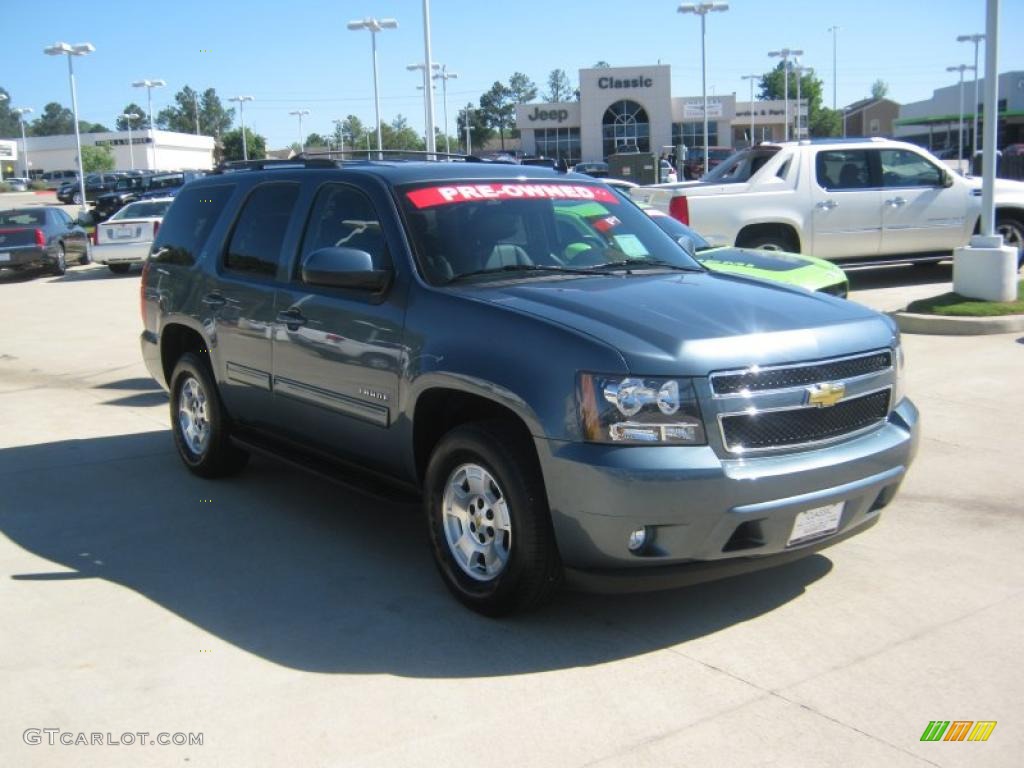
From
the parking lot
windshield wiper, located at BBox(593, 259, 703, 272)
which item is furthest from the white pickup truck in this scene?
windshield wiper, located at BBox(593, 259, 703, 272)

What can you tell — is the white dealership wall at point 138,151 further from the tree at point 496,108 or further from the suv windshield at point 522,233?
the suv windshield at point 522,233

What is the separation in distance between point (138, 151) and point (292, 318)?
114 m

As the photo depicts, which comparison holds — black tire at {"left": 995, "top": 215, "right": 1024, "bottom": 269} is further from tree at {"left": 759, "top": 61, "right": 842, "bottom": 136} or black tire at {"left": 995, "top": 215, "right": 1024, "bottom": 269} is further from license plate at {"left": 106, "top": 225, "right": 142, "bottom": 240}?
tree at {"left": 759, "top": 61, "right": 842, "bottom": 136}

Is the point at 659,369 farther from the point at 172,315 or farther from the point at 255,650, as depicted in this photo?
the point at 172,315

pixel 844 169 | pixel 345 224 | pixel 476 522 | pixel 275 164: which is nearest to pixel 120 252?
pixel 844 169

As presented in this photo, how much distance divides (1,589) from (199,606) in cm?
107

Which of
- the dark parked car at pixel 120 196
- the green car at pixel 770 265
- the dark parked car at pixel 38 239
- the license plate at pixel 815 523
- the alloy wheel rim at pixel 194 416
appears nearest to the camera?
the license plate at pixel 815 523

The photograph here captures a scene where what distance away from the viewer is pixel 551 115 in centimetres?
7662

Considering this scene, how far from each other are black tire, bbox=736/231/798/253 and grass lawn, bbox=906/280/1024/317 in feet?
7.63

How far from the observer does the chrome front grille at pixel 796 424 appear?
4.08 m

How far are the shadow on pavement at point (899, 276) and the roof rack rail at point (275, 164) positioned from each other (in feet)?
31.7

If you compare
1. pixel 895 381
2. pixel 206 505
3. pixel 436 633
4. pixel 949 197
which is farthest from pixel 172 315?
pixel 949 197

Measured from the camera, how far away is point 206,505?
21.2ft

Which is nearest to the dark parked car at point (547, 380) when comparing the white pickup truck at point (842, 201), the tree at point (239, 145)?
the white pickup truck at point (842, 201)
